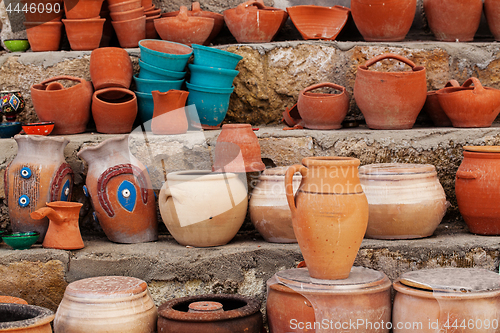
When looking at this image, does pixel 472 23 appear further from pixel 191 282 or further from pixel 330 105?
pixel 191 282

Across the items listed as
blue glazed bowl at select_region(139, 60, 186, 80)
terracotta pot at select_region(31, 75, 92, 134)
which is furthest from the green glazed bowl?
blue glazed bowl at select_region(139, 60, 186, 80)

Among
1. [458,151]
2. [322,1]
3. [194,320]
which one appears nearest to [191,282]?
[194,320]

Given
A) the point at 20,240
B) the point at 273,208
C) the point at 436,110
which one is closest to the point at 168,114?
the point at 273,208

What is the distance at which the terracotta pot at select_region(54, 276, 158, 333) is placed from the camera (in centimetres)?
223

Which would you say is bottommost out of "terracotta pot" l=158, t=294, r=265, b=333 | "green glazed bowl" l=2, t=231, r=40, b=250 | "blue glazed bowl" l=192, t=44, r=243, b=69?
"terracotta pot" l=158, t=294, r=265, b=333

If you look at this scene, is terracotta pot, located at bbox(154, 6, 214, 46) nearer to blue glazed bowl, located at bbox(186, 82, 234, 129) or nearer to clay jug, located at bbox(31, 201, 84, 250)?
blue glazed bowl, located at bbox(186, 82, 234, 129)

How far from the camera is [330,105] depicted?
3320 mm

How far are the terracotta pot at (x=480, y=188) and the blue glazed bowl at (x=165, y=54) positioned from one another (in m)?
1.81

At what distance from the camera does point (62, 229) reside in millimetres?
2760

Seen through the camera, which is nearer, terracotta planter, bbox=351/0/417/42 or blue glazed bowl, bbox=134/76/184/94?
blue glazed bowl, bbox=134/76/184/94

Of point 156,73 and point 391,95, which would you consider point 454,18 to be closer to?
point 391,95

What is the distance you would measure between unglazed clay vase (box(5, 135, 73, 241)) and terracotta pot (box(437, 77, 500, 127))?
2.30 metres

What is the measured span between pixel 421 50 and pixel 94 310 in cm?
267

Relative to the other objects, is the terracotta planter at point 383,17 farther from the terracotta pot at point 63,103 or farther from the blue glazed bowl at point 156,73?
the terracotta pot at point 63,103
